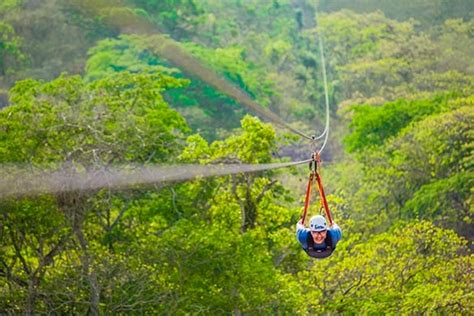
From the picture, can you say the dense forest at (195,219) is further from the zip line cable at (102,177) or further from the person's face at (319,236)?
the person's face at (319,236)

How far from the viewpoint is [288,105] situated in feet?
Result: 178

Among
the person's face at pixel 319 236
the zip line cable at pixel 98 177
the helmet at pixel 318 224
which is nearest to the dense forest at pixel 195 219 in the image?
the zip line cable at pixel 98 177

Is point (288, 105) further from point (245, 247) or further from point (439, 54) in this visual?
point (245, 247)

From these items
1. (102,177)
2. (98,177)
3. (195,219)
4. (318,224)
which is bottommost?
(318,224)

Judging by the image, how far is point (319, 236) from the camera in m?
12.3

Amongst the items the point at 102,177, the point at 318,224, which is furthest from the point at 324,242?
the point at 102,177

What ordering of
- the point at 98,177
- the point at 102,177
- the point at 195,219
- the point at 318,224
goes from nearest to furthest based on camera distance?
the point at 318,224 < the point at 98,177 < the point at 102,177 < the point at 195,219

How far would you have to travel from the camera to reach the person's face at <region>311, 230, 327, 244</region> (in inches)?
483

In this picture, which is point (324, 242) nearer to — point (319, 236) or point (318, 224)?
point (319, 236)

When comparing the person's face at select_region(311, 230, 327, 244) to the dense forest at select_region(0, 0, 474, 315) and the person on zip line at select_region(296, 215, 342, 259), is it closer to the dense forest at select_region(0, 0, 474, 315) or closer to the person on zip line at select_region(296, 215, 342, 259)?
the person on zip line at select_region(296, 215, 342, 259)

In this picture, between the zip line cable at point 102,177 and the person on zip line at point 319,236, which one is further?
the zip line cable at point 102,177

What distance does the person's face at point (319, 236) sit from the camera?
12258mm

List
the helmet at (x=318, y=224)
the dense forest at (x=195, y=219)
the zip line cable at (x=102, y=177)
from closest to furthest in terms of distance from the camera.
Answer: the helmet at (x=318, y=224) < the zip line cable at (x=102, y=177) < the dense forest at (x=195, y=219)

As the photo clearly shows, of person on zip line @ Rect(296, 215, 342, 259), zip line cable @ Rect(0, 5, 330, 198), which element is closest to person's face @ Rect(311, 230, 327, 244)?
person on zip line @ Rect(296, 215, 342, 259)
